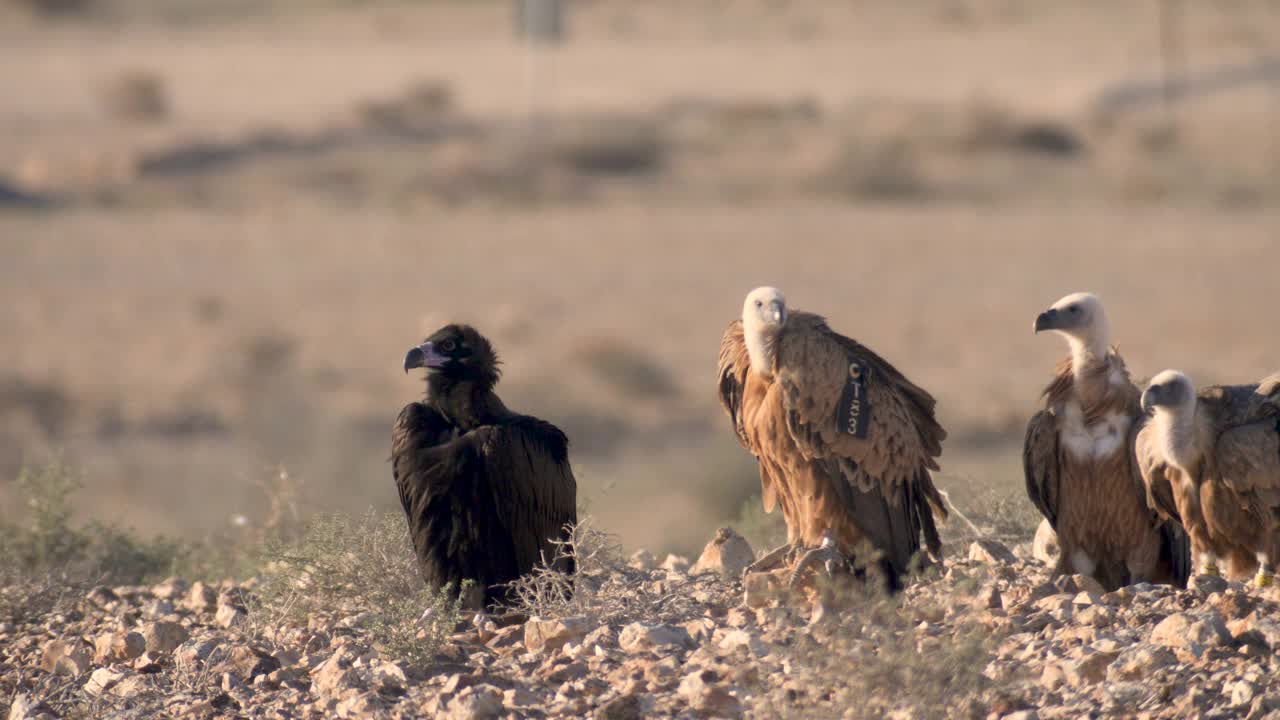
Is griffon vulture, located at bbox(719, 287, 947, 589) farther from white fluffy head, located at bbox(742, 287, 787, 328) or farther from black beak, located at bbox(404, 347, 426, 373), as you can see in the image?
black beak, located at bbox(404, 347, 426, 373)

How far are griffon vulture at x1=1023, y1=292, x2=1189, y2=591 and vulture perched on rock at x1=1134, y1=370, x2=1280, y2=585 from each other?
0.16 meters

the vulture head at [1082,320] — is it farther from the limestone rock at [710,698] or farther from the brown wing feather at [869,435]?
the limestone rock at [710,698]

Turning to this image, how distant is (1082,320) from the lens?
7.39 meters

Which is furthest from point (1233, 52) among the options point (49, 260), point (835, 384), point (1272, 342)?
point (835, 384)

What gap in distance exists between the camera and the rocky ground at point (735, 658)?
19.4 ft

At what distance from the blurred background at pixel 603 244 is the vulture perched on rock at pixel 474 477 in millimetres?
690

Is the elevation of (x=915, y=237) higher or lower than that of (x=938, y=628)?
higher

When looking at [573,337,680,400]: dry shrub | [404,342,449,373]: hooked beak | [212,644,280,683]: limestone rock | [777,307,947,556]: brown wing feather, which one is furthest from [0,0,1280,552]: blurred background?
[212,644,280,683]: limestone rock

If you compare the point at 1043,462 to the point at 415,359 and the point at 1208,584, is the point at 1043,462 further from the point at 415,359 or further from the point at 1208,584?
the point at 415,359

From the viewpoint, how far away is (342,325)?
25.4 metres

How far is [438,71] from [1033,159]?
27.9 meters

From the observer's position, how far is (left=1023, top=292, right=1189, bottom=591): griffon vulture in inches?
A: 294

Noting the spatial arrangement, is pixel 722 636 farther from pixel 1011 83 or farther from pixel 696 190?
pixel 1011 83

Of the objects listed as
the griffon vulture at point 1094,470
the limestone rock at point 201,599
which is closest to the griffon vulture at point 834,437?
the griffon vulture at point 1094,470
